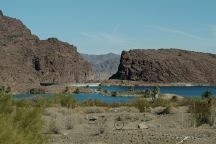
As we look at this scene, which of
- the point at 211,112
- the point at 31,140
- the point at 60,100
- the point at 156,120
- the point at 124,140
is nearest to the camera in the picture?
the point at 31,140

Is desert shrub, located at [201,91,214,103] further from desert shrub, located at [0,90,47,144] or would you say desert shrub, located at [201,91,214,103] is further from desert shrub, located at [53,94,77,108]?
desert shrub, located at [0,90,47,144]

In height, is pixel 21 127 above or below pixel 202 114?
above

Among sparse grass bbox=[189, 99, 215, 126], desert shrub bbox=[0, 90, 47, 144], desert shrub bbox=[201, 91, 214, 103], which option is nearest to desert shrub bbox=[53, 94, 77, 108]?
desert shrub bbox=[201, 91, 214, 103]

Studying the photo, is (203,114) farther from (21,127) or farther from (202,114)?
(21,127)

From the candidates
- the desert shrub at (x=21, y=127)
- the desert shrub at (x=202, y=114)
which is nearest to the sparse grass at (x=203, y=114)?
the desert shrub at (x=202, y=114)

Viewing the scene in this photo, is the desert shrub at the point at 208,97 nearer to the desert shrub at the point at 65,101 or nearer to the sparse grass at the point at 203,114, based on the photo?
the sparse grass at the point at 203,114

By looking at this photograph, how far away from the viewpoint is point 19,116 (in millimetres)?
17359

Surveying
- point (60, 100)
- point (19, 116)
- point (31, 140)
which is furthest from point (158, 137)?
point (60, 100)

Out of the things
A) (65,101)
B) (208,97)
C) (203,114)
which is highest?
(208,97)

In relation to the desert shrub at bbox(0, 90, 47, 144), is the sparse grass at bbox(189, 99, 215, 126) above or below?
below

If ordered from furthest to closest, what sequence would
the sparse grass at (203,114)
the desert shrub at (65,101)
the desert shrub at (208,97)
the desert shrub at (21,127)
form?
the desert shrub at (65,101) < the desert shrub at (208,97) < the sparse grass at (203,114) < the desert shrub at (21,127)

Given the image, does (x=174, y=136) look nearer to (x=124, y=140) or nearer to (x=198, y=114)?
(x=124, y=140)

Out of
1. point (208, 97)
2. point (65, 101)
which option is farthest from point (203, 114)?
point (65, 101)

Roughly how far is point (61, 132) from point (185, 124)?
6.57 metres
